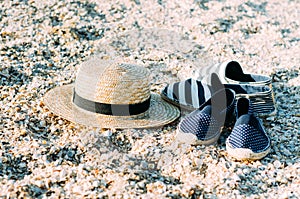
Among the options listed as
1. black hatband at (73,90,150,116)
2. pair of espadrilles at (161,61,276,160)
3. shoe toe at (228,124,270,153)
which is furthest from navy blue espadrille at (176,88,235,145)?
black hatband at (73,90,150,116)

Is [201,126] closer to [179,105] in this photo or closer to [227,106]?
[227,106]

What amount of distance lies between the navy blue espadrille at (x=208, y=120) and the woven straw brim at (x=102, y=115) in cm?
16

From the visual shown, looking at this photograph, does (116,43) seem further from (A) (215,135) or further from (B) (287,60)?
(A) (215,135)

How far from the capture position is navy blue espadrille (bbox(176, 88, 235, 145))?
281cm

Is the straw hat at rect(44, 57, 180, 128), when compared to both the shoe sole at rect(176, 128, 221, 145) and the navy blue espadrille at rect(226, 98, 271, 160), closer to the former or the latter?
the shoe sole at rect(176, 128, 221, 145)

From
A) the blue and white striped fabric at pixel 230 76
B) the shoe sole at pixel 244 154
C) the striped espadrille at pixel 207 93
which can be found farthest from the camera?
the blue and white striped fabric at pixel 230 76

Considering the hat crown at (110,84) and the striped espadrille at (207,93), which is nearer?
the hat crown at (110,84)

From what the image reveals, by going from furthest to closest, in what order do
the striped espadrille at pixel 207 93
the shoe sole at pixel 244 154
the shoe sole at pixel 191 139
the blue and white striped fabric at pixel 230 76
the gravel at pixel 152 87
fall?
the blue and white striped fabric at pixel 230 76 < the striped espadrille at pixel 207 93 < the shoe sole at pixel 191 139 < the shoe sole at pixel 244 154 < the gravel at pixel 152 87

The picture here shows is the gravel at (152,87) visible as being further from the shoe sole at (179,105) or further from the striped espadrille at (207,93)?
the shoe sole at (179,105)

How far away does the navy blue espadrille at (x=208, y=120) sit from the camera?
111 inches

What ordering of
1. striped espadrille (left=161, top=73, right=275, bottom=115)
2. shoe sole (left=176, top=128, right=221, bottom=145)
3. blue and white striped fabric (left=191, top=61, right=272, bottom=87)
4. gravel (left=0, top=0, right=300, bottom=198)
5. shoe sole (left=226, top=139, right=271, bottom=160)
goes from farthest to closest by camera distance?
blue and white striped fabric (left=191, top=61, right=272, bottom=87) → striped espadrille (left=161, top=73, right=275, bottom=115) → shoe sole (left=176, top=128, right=221, bottom=145) → shoe sole (left=226, top=139, right=271, bottom=160) → gravel (left=0, top=0, right=300, bottom=198)

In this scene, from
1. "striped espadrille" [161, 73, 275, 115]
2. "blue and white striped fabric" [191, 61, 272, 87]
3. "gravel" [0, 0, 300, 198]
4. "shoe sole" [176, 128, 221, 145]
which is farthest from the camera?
"blue and white striped fabric" [191, 61, 272, 87]

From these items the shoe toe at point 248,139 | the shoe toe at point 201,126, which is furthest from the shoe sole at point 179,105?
the shoe toe at point 248,139

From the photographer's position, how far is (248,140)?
2.74m
